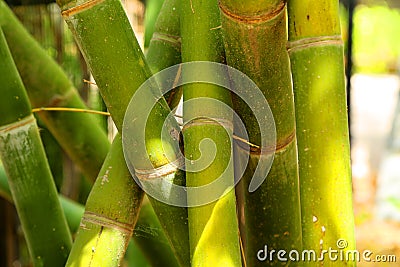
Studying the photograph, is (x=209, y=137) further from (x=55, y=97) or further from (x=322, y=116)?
(x=55, y=97)

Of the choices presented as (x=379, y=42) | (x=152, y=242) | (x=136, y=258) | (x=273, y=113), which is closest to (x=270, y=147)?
(x=273, y=113)

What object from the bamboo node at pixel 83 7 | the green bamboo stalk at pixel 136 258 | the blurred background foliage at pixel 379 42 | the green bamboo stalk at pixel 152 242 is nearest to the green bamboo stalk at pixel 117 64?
the bamboo node at pixel 83 7

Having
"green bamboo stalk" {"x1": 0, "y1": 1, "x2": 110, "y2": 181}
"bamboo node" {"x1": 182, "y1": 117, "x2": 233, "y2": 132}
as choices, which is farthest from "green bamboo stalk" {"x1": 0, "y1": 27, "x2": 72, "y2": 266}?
"bamboo node" {"x1": 182, "y1": 117, "x2": 233, "y2": 132}

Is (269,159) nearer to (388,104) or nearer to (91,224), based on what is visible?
(91,224)

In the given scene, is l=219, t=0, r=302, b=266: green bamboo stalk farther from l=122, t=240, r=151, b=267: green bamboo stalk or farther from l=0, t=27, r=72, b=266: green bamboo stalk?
l=122, t=240, r=151, b=267: green bamboo stalk

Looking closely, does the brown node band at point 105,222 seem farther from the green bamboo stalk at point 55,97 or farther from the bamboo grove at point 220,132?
the green bamboo stalk at point 55,97
